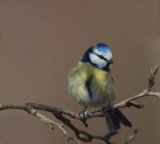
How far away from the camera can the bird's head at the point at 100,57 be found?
Result: 1.38 m

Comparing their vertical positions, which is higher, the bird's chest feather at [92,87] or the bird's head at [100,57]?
the bird's head at [100,57]

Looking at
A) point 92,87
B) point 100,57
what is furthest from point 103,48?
point 92,87

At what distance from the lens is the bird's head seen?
1.38m

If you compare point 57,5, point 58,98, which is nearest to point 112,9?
point 57,5

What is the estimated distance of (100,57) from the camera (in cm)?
143

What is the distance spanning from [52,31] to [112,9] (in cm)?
48

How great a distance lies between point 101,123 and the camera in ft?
6.55

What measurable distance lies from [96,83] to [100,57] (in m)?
0.14

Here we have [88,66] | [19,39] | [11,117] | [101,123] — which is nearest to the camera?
[88,66]

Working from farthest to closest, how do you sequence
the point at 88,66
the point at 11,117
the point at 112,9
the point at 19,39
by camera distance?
the point at 112,9 < the point at 19,39 < the point at 11,117 < the point at 88,66

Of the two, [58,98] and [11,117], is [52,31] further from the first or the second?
[11,117]

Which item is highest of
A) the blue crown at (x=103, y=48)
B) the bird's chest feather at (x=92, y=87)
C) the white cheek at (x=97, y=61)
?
the blue crown at (x=103, y=48)

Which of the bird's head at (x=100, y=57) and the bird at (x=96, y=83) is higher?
the bird's head at (x=100, y=57)

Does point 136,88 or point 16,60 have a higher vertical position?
point 16,60
